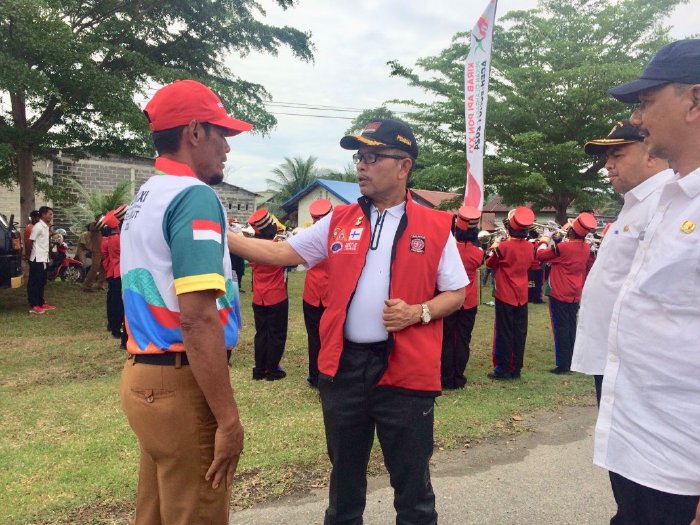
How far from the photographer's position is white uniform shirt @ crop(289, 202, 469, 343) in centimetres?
260

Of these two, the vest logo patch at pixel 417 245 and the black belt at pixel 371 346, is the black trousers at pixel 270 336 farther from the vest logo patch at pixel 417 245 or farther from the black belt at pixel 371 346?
the vest logo patch at pixel 417 245

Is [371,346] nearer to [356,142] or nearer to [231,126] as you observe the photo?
[356,142]

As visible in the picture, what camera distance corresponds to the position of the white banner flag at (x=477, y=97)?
10758 millimetres

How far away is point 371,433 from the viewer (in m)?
2.75

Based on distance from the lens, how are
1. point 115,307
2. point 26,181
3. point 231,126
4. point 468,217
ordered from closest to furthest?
point 231,126, point 468,217, point 115,307, point 26,181

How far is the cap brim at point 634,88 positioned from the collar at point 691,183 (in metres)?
0.30

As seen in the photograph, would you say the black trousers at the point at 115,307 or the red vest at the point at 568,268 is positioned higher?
the red vest at the point at 568,268

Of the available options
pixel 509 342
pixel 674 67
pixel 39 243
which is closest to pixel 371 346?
pixel 674 67

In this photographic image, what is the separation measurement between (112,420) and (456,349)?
3828mm

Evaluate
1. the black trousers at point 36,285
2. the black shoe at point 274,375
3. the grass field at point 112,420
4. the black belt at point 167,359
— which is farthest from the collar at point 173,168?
the black trousers at point 36,285

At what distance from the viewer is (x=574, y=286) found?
292 inches

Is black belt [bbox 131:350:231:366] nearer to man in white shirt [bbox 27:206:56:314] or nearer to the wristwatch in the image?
the wristwatch

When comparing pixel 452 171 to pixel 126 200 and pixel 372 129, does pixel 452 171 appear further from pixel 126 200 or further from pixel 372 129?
pixel 372 129

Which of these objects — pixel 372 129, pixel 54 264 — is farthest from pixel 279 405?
pixel 54 264
